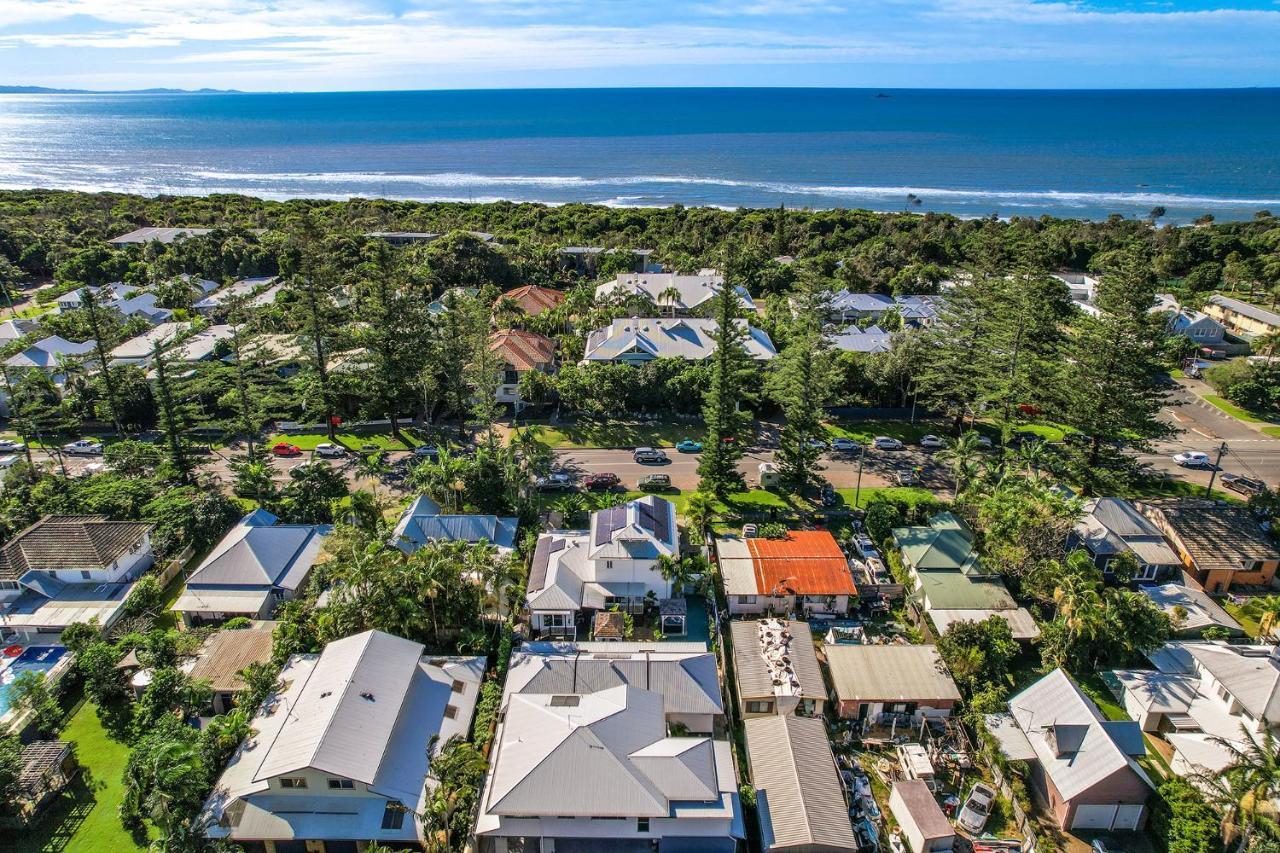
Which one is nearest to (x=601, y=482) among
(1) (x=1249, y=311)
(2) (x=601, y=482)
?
(2) (x=601, y=482)

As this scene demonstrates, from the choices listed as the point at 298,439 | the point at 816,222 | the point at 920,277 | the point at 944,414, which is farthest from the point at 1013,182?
the point at 298,439

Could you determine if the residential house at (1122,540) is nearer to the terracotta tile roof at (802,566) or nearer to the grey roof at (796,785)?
the terracotta tile roof at (802,566)

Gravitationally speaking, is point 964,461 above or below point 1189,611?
above

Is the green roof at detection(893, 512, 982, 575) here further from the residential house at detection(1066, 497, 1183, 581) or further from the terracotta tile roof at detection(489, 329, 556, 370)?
the terracotta tile roof at detection(489, 329, 556, 370)

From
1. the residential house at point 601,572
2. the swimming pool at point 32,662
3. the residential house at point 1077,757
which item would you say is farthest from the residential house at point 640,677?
the swimming pool at point 32,662

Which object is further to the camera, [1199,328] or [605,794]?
[1199,328]

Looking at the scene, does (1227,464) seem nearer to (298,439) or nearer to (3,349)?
(298,439)

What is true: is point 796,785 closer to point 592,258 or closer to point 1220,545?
point 1220,545
